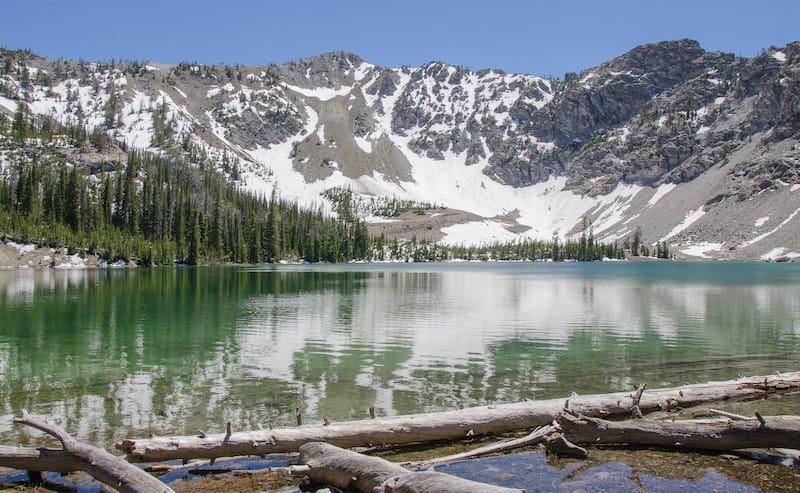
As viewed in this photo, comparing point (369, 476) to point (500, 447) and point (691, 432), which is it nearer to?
point (500, 447)

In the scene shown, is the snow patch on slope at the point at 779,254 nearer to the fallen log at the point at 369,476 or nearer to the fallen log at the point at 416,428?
the fallen log at the point at 416,428

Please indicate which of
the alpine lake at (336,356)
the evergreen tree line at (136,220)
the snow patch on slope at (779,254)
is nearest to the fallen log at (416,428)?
the alpine lake at (336,356)

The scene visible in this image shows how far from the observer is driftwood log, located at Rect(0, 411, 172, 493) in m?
8.37

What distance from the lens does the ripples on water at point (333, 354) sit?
16.3 metres

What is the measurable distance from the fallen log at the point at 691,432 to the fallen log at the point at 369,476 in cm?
499

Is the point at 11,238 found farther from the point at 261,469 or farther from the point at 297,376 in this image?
the point at 261,469

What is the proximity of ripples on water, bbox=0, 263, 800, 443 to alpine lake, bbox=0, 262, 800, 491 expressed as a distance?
9 cm

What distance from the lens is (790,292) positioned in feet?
199

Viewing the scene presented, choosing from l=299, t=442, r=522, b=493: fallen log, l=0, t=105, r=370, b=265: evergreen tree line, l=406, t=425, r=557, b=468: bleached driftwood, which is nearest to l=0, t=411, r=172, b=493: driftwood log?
l=299, t=442, r=522, b=493: fallen log

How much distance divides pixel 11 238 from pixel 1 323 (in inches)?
3864

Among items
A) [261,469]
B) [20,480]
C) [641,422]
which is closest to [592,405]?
[641,422]

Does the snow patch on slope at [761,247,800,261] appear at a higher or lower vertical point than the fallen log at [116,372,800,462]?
higher

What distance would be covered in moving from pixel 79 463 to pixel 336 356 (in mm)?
15631

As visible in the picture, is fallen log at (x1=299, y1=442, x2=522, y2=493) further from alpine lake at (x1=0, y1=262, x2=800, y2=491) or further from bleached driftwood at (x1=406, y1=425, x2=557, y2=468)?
alpine lake at (x1=0, y1=262, x2=800, y2=491)
